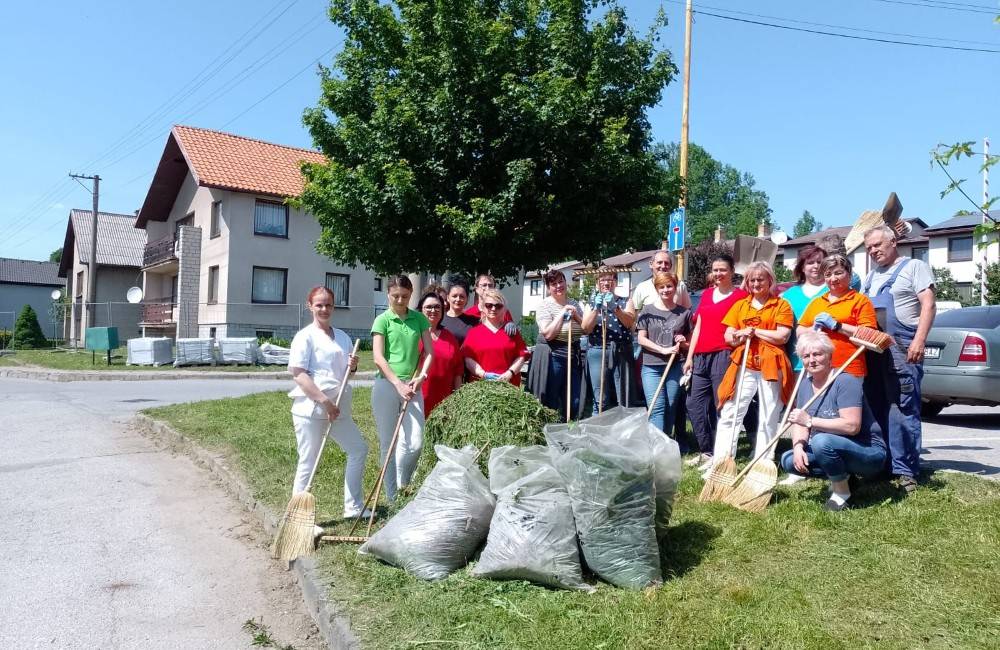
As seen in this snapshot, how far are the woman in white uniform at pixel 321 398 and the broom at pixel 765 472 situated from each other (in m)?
2.65

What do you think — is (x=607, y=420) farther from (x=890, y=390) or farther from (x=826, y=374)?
(x=890, y=390)

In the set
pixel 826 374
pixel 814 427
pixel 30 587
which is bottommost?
pixel 30 587

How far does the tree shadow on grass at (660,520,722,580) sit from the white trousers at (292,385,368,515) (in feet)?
7.41

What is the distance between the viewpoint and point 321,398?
504 centimetres

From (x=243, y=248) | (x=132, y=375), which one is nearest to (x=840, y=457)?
(x=132, y=375)

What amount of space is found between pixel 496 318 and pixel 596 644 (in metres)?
3.30

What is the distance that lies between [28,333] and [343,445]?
38.6 meters

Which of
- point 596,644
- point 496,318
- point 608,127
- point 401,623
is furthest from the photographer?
point 608,127

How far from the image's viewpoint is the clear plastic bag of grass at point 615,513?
3746mm

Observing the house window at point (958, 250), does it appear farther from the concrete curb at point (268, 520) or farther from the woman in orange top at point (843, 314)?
the concrete curb at point (268, 520)


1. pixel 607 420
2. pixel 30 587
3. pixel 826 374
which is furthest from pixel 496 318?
pixel 30 587

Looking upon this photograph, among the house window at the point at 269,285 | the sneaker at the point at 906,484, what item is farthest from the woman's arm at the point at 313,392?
the house window at the point at 269,285

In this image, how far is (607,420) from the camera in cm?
445

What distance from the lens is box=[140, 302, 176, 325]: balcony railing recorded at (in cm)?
3098
